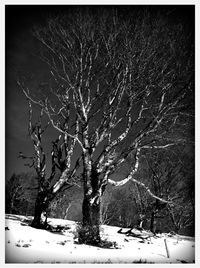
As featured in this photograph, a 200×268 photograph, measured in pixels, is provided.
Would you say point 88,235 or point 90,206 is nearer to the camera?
point 88,235

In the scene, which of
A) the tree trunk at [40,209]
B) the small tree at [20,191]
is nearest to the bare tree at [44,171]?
the tree trunk at [40,209]

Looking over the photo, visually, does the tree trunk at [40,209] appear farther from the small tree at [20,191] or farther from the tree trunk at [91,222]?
the small tree at [20,191]

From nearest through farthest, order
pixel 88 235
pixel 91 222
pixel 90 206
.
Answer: pixel 88 235 → pixel 91 222 → pixel 90 206

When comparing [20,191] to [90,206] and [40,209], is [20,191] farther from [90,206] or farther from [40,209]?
[90,206]

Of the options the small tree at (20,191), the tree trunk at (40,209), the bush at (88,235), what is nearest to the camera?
the bush at (88,235)

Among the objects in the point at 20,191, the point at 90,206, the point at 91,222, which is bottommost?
the point at 20,191

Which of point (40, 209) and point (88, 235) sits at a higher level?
point (88, 235)

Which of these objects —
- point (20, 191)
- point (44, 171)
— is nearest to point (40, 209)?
point (44, 171)

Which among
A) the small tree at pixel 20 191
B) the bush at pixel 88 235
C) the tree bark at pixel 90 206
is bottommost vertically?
the small tree at pixel 20 191

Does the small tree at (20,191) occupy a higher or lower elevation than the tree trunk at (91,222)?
lower

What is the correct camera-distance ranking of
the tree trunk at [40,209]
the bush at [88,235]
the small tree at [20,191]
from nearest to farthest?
the bush at [88,235] < the tree trunk at [40,209] < the small tree at [20,191]

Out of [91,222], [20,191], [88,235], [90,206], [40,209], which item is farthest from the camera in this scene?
[20,191]

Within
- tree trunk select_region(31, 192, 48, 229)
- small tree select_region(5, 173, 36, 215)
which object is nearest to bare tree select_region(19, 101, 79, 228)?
tree trunk select_region(31, 192, 48, 229)

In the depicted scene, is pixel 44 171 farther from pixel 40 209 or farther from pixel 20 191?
pixel 20 191
